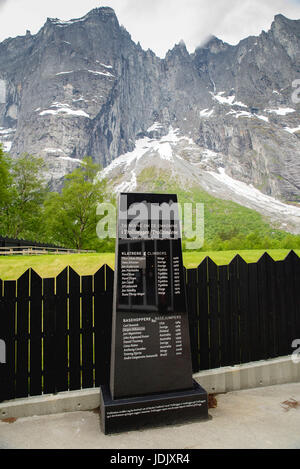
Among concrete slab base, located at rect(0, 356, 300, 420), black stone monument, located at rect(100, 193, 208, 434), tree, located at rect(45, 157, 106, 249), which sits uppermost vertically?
tree, located at rect(45, 157, 106, 249)

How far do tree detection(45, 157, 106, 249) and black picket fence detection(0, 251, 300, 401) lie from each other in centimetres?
2779

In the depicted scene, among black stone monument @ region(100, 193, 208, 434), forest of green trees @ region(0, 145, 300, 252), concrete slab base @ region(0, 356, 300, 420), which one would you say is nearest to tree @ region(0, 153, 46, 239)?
forest of green trees @ region(0, 145, 300, 252)

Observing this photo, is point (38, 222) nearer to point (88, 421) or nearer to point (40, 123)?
point (88, 421)

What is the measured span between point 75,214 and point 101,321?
29283 millimetres

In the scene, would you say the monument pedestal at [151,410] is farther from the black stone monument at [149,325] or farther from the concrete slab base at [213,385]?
the concrete slab base at [213,385]

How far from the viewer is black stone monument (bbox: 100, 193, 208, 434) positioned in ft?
13.1

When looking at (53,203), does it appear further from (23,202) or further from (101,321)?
(101,321)

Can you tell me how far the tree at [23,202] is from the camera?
1387 inches

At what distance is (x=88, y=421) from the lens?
159 inches

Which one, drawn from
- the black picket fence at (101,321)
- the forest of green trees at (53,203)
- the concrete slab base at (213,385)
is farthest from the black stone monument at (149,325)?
the forest of green trees at (53,203)

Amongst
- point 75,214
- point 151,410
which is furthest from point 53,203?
point 151,410

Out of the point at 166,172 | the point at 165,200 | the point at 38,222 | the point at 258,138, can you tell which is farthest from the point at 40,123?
the point at 165,200

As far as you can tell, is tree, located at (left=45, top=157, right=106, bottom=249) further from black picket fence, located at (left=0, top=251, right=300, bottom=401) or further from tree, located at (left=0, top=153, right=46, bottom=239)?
black picket fence, located at (left=0, top=251, right=300, bottom=401)

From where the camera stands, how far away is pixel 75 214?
32594 mm
